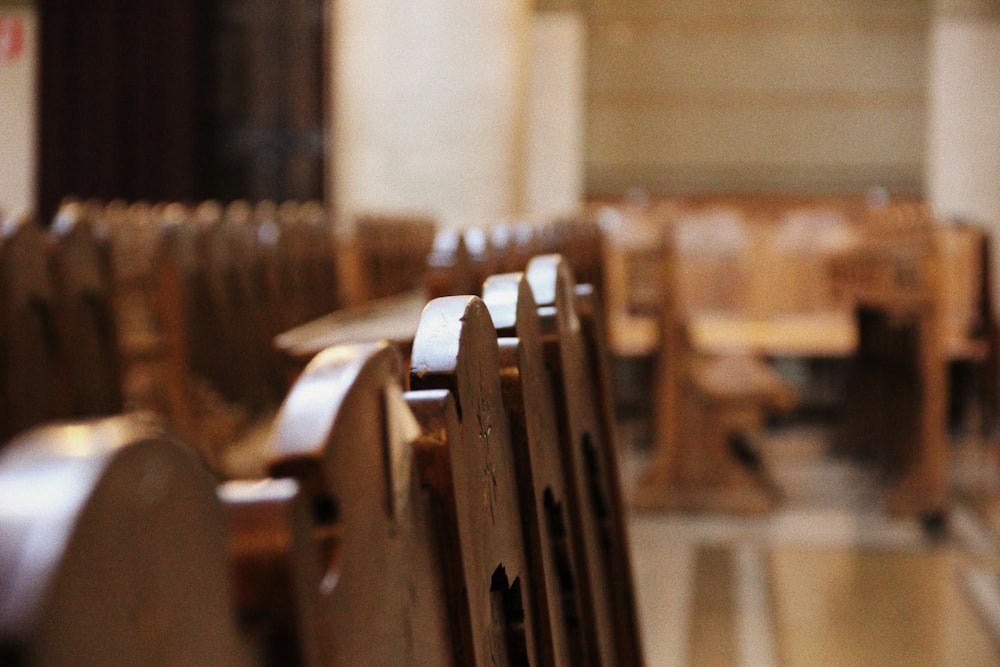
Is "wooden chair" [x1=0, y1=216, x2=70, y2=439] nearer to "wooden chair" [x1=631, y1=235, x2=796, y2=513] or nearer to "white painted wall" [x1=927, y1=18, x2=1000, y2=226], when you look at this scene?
"wooden chair" [x1=631, y1=235, x2=796, y2=513]

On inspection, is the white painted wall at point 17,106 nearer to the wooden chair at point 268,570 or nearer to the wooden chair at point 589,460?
the wooden chair at point 589,460

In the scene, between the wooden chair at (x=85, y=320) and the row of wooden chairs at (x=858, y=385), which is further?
the row of wooden chairs at (x=858, y=385)

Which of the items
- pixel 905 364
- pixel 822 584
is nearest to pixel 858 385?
pixel 905 364

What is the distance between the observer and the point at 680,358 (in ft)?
16.6

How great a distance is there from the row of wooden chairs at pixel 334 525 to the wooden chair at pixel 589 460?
0.04 meters

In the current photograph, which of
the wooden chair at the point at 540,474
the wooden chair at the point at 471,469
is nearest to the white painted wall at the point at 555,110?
the wooden chair at the point at 540,474

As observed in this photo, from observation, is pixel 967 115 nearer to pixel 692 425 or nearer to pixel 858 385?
pixel 858 385

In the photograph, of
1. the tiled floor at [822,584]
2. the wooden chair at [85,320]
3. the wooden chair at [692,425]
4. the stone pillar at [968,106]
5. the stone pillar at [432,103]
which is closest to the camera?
the wooden chair at [85,320]

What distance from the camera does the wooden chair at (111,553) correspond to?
0.90ft

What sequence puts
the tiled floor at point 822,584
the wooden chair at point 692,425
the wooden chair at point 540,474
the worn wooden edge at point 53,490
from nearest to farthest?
the worn wooden edge at point 53,490 → the wooden chair at point 540,474 → the tiled floor at point 822,584 → the wooden chair at point 692,425

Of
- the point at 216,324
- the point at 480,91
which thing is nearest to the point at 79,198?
the point at 480,91

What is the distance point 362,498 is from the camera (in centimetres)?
50

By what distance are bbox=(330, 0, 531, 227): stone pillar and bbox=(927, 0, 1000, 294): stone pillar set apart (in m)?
3.50

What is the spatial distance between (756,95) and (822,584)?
6.96 metres
